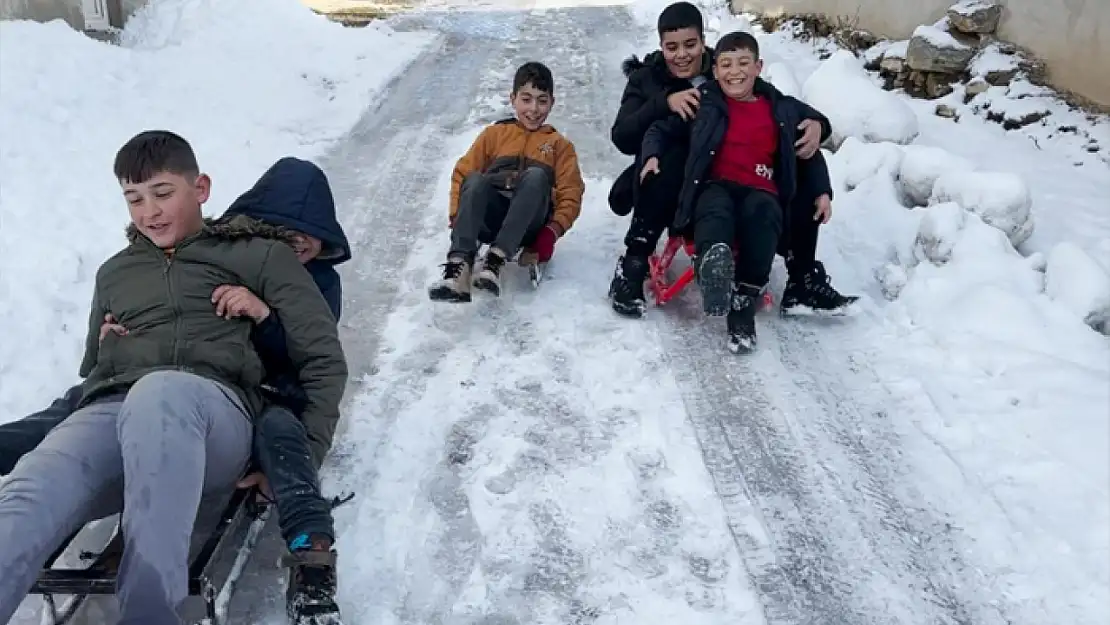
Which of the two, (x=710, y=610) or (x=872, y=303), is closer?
(x=710, y=610)

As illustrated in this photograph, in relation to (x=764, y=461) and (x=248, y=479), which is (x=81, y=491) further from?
(x=764, y=461)

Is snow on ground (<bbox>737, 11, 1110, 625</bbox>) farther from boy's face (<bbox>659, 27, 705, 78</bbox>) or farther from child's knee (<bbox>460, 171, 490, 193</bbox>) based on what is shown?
child's knee (<bbox>460, 171, 490, 193</bbox>)

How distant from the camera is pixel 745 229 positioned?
3979 mm

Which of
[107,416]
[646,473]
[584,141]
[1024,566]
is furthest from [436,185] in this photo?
[1024,566]

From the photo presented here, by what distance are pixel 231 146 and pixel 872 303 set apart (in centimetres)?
421

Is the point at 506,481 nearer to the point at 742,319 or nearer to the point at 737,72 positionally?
the point at 742,319

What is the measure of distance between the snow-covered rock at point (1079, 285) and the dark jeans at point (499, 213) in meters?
2.18

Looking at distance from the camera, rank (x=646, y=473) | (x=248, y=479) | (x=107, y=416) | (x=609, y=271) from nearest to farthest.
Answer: (x=107, y=416) → (x=248, y=479) → (x=646, y=473) → (x=609, y=271)

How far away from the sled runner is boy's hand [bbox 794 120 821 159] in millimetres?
2665

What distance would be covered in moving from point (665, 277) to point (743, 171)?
662 mm

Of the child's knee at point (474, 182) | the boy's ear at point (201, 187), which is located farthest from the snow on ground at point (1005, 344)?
the boy's ear at point (201, 187)

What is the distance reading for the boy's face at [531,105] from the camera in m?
4.62

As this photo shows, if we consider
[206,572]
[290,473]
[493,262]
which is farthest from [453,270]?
[206,572]

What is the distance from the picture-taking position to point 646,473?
3133mm
